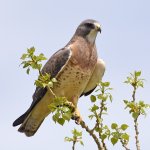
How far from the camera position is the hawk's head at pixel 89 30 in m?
8.52

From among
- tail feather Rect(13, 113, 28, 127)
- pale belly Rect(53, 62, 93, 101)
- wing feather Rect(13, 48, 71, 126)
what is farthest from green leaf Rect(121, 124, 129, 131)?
tail feather Rect(13, 113, 28, 127)

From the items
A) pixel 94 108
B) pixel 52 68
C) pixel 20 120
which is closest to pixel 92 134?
pixel 94 108

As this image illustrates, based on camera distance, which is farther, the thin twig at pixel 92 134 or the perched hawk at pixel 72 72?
the perched hawk at pixel 72 72

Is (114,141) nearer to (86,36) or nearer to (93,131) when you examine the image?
(93,131)

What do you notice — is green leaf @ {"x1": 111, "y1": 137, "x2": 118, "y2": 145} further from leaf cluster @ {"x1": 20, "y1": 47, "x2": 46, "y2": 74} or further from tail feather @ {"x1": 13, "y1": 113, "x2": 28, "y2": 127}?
tail feather @ {"x1": 13, "y1": 113, "x2": 28, "y2": 127}

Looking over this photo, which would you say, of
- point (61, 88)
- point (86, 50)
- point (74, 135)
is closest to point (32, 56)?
point (74, 135)

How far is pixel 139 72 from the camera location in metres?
4.62

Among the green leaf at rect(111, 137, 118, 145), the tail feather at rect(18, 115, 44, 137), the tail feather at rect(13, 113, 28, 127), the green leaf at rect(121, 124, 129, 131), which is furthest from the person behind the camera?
the tail feather at rect(18, 115, 44, 137)

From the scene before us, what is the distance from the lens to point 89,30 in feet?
28.3

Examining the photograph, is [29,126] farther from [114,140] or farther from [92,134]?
[114,140]

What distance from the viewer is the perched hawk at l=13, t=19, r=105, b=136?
7.75m

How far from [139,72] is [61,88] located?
10.4 ft

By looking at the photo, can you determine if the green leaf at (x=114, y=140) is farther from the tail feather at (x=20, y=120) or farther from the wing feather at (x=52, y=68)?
the tail feather at (x=20, y=120)

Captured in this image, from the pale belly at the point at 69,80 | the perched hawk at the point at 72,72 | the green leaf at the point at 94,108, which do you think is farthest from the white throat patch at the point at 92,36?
the green leaf at the point at 94,108
